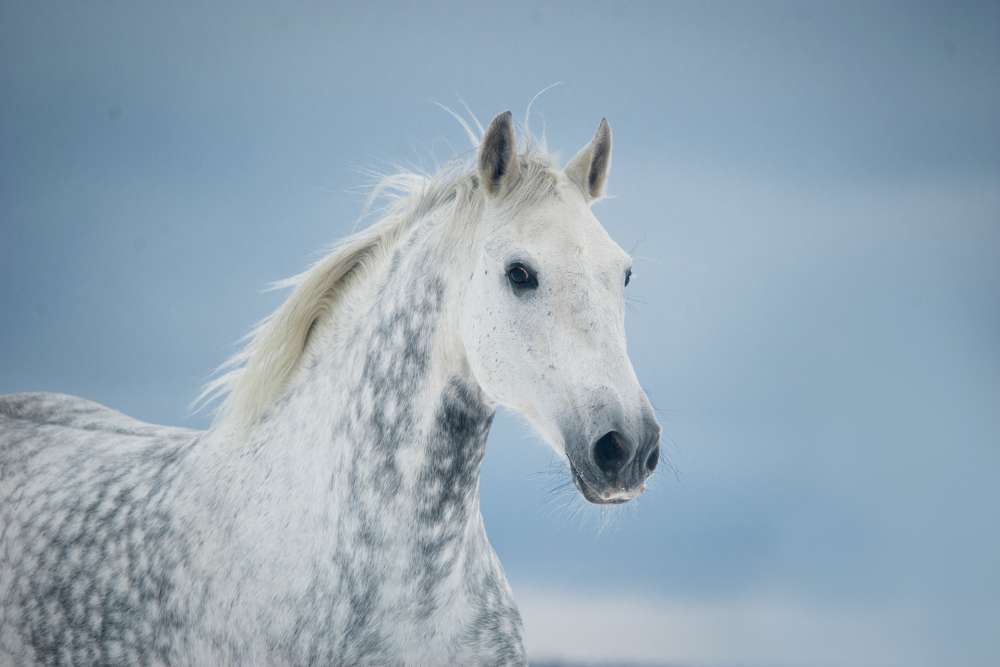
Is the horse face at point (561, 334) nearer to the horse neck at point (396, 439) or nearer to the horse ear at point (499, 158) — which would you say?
the horse ear at point (499, 158)

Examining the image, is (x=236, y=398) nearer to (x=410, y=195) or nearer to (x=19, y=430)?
(x=410, y=195)

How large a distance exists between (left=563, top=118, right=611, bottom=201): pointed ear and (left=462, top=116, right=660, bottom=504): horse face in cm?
22

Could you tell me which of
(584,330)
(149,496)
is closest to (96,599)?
(149,496)

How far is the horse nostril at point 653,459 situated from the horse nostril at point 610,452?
0.07m

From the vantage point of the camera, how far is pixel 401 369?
2.74 metres

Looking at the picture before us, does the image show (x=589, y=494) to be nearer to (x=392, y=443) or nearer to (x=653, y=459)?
(x=653, y=459)

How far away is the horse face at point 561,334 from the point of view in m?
2.37

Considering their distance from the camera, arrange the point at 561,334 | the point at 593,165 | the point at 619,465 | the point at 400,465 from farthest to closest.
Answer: the point at 593,165, the point at 400,465, the point at 561,334, the point at 619,465

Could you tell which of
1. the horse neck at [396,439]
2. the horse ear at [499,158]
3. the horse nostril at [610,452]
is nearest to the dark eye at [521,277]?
the horse neck at [396,439]

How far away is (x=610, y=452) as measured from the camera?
2369 mm

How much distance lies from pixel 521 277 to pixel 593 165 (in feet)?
2.03

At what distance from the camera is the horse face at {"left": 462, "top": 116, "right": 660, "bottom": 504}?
7.77 feet

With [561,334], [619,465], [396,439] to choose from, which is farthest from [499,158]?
[619,465]

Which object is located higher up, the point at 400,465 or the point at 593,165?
the point at 593,165
